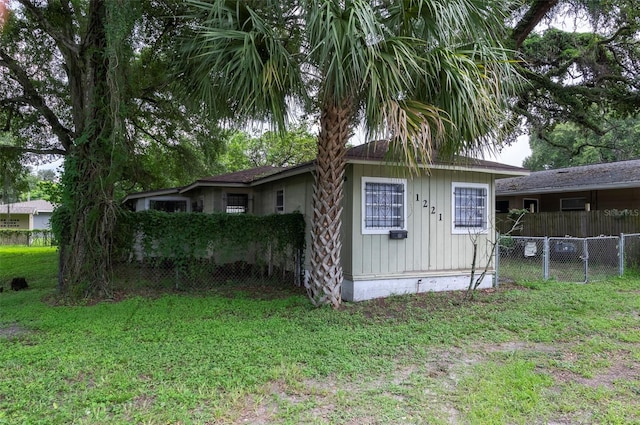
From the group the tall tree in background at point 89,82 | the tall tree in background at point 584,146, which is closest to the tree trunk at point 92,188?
the tall tree in background at point 89,82

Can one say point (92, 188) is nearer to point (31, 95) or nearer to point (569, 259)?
point (31, 95)

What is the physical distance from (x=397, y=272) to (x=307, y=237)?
2.06 meters

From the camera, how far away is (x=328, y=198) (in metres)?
6.19

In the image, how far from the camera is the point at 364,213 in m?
7.38

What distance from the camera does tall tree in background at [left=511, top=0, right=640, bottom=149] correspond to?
10711 mm

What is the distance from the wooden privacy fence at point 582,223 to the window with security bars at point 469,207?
16.7 feet

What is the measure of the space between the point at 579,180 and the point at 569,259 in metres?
3.11

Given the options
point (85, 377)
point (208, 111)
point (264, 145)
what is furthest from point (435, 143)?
point (264, 145)

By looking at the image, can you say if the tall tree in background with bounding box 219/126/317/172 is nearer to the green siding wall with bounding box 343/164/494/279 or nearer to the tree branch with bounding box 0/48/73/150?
the tree branch with bounding box 0/48/73/150

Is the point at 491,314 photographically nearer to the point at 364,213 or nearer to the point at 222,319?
the point at 364,213

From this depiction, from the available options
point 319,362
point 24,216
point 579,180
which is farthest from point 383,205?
point 24,216

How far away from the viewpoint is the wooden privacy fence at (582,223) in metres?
11.8

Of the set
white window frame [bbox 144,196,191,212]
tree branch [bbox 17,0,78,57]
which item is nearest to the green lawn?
tree branch [bbox 17,0,78,57]

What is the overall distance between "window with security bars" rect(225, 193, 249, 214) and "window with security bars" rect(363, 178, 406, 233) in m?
5.40
